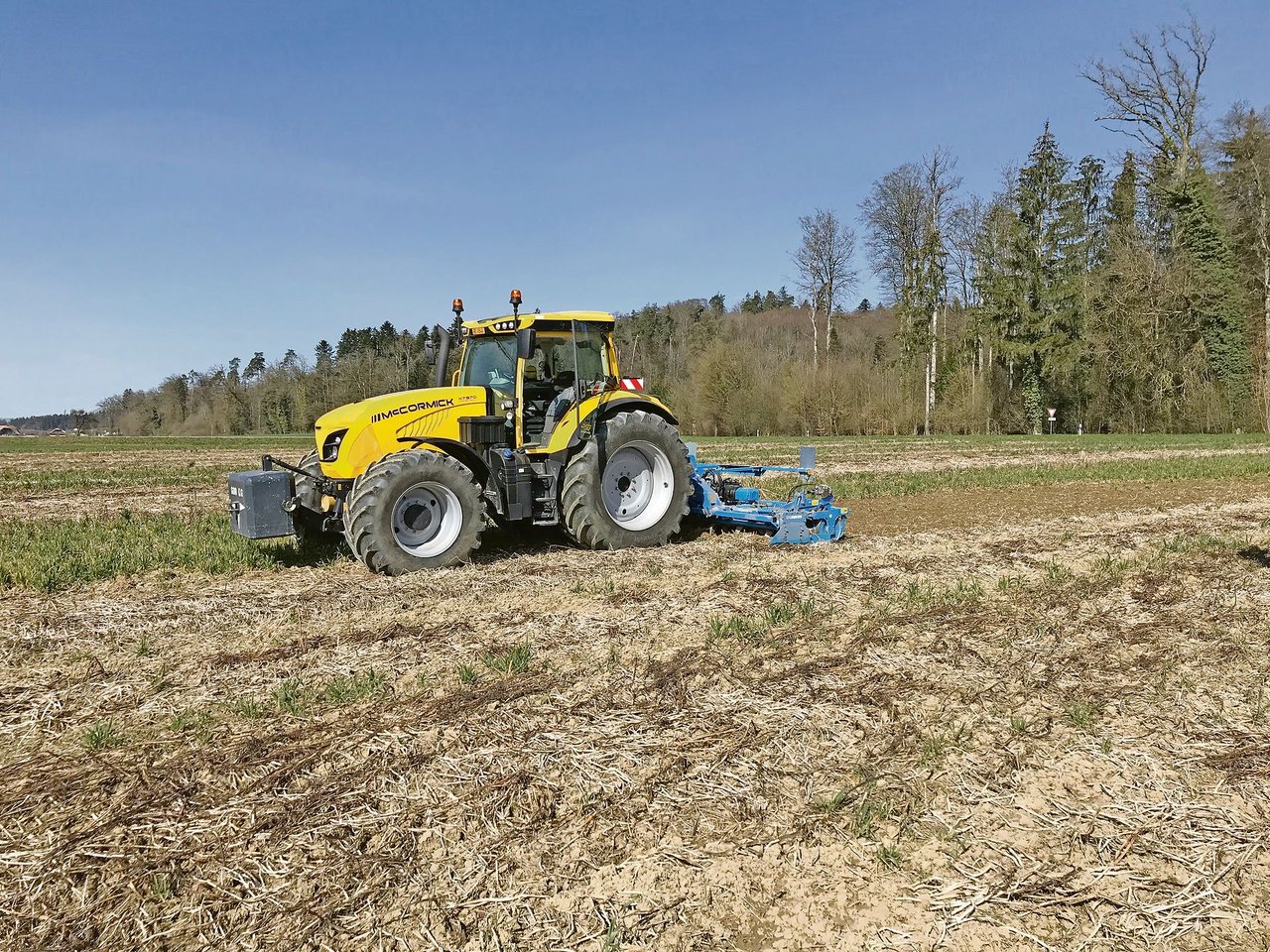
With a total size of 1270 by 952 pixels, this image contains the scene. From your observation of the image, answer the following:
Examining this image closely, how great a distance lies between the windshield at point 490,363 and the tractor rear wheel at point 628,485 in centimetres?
109

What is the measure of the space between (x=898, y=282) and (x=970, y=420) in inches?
376

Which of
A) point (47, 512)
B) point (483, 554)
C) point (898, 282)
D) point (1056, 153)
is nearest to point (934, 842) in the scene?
point (483, 554)

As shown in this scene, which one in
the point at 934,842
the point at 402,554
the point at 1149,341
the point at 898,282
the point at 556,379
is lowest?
the point at 934,842

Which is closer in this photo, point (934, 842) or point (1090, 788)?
point (934, 842)

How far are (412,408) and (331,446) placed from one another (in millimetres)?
A: 834

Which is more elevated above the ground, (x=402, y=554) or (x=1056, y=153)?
(x=1056, y=153)

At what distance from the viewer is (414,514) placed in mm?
7918

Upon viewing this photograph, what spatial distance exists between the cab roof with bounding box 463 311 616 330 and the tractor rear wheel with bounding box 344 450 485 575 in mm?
1595

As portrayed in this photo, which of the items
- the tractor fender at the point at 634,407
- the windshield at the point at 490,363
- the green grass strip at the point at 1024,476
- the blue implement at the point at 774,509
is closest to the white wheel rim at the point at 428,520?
the windshield at the point at 490,363

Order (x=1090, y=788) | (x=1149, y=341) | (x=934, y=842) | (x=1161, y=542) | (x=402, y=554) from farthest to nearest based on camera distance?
(x=1149, y=341)
(x=1161, y=542)
(x=402, y=554)
(x=1090, y=788)
(x=934, y=842)

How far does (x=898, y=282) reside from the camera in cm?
4678

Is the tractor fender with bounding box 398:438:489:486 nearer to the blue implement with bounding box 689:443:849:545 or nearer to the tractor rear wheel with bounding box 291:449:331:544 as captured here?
the tractor rear wheel with bounding box 291:449:331:544

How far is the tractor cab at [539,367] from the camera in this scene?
8578 millimetres

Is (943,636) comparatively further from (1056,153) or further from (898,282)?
(898,282)
